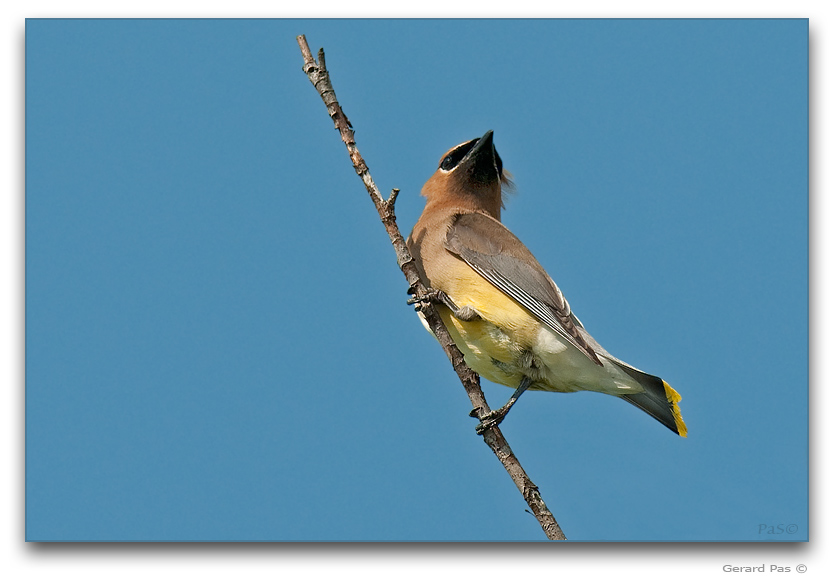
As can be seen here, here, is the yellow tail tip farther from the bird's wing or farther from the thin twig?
the thin twig

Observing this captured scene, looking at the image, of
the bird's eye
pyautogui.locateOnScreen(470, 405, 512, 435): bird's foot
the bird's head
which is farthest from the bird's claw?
the bird's eye

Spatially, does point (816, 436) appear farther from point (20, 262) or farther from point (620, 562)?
point (20, 262)

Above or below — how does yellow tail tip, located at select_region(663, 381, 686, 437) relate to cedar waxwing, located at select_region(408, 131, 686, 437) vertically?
below

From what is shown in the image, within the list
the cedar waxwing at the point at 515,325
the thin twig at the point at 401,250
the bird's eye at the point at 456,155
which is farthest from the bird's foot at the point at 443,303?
the bird's eye at the point at 456,155

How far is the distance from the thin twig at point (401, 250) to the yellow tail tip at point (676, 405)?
929 millimetres

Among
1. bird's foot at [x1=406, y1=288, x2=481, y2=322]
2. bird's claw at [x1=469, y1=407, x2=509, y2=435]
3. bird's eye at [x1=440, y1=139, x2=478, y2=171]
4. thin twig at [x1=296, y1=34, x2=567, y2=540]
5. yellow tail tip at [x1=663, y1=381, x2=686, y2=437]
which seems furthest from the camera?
bird's eye at [x1=440, y1=139, x2=478, y2=171]

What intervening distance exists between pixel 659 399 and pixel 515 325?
0.83 meters

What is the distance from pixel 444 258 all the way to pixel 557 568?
163 centimetres

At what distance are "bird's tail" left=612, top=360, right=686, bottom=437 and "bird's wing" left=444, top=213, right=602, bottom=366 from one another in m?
0.28

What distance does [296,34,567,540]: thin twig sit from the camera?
13.4ft

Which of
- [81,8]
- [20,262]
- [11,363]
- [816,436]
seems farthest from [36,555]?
[816,436]

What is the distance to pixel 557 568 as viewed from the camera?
13.7 feet

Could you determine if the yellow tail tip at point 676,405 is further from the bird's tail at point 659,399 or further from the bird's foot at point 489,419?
the bird's foot at point 489,419

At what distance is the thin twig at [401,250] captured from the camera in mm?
4090
